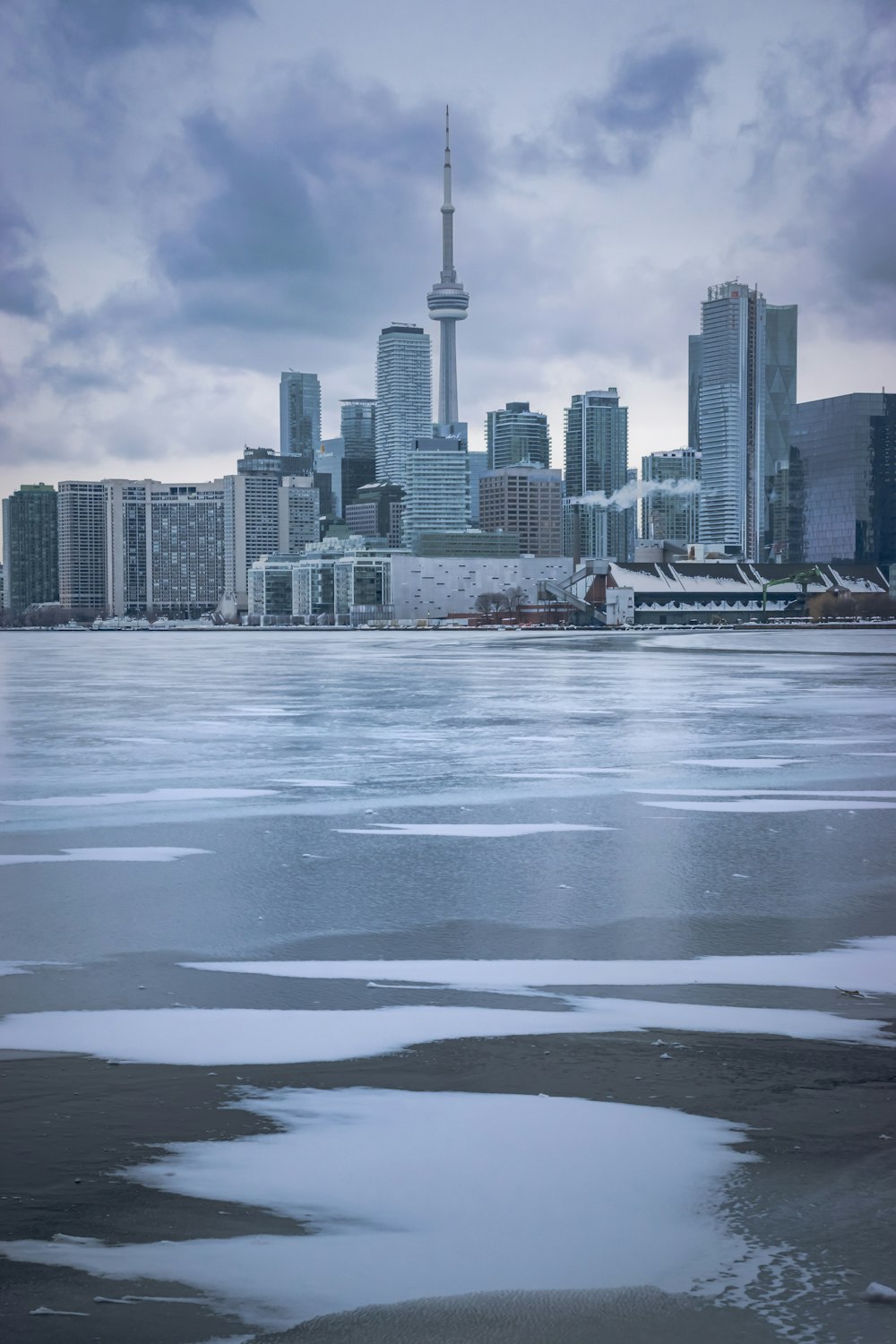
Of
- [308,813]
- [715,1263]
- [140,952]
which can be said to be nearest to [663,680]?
[308,813]

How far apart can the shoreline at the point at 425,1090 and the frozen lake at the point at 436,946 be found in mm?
120

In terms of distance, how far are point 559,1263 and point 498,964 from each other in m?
3.83

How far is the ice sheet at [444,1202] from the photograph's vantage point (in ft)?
14.5

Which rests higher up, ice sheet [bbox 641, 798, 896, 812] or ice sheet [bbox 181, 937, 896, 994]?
ice sheet [bbox 641, 798, 896, 812]

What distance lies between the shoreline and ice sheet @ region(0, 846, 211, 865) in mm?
5298

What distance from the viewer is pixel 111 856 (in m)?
12.0

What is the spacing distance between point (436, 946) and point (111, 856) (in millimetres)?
4412

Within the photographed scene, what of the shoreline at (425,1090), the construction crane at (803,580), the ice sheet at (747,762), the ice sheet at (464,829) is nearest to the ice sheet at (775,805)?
the ice sheet at (464,829)

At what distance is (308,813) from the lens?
1446 centimetres

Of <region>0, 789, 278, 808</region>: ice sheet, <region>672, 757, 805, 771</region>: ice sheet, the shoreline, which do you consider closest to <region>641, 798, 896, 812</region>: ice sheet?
<region>672, 757, 805, 771</region>: ice sheet

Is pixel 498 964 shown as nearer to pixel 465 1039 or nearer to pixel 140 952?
pixel 465 1039

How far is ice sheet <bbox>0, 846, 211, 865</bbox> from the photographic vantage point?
11742 mm

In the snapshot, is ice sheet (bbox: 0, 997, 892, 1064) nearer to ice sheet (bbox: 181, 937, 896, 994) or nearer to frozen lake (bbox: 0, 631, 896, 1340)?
frozen lake (bbox: 0, 631, 896, 1340)

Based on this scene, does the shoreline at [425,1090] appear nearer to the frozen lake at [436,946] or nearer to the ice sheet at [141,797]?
the frozen lake at [436,946]
